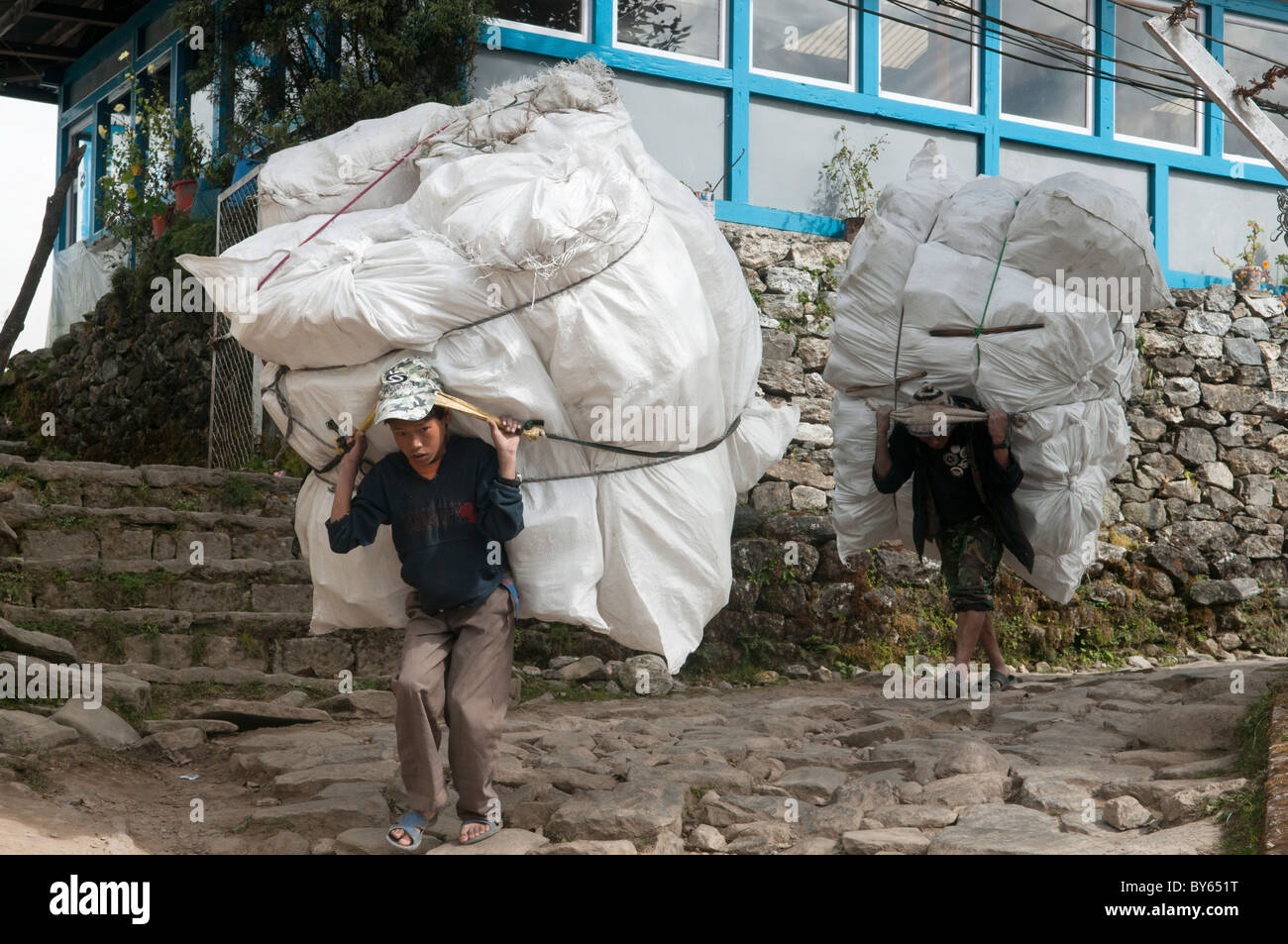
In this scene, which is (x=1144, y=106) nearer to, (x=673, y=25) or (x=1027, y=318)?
(x=673, y=25)

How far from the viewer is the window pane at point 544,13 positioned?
8.71 m

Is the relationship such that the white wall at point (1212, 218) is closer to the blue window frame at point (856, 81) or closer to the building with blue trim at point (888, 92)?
the building with blue trim at point (888, 92)

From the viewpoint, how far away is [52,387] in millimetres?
11297

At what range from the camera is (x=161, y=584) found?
21.3 feet

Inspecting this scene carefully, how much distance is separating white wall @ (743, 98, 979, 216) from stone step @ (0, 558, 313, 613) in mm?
4907

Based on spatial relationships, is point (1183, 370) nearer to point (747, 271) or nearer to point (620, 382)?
point (747, 271)

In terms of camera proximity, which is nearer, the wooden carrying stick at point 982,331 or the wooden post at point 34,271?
the wooden post at point 34,271

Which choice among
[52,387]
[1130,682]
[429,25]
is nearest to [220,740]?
[1130,682]

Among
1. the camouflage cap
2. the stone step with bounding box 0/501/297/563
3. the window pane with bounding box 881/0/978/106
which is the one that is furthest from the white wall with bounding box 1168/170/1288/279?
the camouflage cap

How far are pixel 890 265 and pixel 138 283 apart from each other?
272 inches

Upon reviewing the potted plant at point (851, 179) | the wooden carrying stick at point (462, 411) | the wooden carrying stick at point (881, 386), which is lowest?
the wooden carrying stick at point (462, 411)

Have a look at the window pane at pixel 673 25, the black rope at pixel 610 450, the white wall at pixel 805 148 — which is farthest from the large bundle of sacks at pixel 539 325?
the white wall at pixel 805 148

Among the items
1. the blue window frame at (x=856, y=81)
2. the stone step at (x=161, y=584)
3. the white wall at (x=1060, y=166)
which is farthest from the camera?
the white wall at (x=1060, y=166)

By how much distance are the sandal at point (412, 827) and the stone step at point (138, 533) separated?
372 cm
